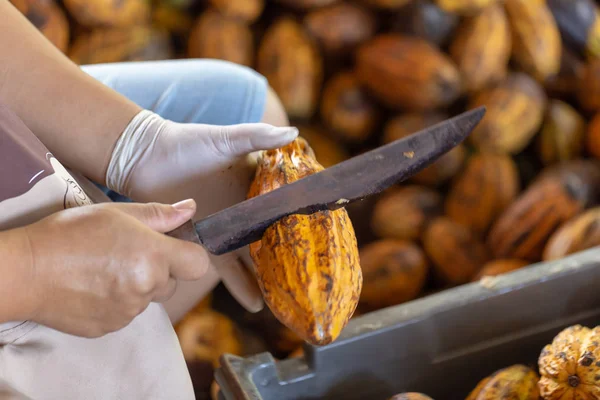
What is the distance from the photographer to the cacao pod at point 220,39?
1688mm

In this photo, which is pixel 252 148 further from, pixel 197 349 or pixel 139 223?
pixel 197 349

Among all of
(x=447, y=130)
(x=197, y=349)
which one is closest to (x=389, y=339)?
(x=447, y=130)

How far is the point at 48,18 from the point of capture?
1.55 meters

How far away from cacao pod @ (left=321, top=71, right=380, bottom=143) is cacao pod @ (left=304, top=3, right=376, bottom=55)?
→ 99 millimetres

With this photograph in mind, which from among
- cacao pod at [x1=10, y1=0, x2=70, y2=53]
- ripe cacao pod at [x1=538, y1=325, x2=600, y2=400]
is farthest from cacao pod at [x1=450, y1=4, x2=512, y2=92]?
cacao pod at [x1=10, y1=0, x2=70, y2=53]

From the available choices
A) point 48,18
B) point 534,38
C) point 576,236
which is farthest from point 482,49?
point 48,18

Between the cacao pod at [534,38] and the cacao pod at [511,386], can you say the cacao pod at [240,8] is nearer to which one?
the cacao pod at [534,38]

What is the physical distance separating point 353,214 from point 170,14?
0.80 metres

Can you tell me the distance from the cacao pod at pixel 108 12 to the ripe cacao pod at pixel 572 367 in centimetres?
134

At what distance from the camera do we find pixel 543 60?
66.4 inches

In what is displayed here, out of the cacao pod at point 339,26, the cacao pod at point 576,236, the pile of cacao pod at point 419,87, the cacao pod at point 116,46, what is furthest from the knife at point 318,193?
the cacao pod at point 116,46

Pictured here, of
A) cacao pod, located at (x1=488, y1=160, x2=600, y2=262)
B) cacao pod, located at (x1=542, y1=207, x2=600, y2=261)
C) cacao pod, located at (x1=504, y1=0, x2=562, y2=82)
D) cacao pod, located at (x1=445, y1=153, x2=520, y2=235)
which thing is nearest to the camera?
cacao pod, located at (x1=542, y1=207, x2=600, y2=261)

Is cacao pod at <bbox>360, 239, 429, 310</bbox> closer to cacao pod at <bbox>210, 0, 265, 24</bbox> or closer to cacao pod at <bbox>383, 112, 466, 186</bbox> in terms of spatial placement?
cacao pod at <bbox>383, 112, 466, 186</bbox>

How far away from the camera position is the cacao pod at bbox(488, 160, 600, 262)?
56.4 inches
